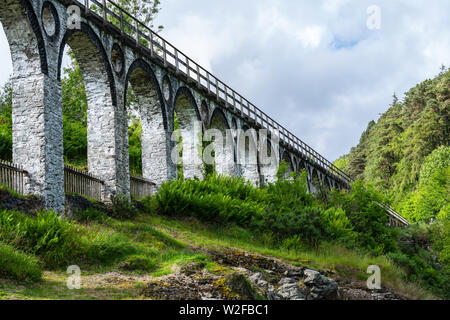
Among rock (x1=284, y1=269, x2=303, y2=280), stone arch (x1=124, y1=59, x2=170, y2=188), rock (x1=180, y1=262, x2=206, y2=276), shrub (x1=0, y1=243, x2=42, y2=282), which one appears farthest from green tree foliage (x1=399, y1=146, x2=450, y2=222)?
shrub (x1=0, y1=243, x2=42, y2=282)

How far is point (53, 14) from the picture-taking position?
1563cm

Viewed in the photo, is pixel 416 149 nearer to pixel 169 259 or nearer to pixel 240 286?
pixel 169 259

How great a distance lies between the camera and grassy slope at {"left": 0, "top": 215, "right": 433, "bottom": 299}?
8328mm

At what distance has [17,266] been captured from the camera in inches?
340

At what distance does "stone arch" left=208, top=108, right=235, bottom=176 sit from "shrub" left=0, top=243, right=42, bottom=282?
64.6ft

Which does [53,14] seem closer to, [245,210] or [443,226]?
[245,210]

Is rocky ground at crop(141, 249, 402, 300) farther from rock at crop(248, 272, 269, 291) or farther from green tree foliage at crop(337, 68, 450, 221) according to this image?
green tree foliage at crop(337, 68, 450, 221)

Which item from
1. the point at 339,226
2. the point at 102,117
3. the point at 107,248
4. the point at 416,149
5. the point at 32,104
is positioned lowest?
the point at 107,248

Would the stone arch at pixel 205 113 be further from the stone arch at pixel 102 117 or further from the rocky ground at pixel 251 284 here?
the rocky ground at pixel 251 284

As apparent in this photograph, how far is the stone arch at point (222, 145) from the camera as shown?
28484 mm

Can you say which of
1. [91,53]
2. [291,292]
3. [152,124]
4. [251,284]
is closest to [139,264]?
[251,284]

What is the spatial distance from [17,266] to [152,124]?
13.5m
